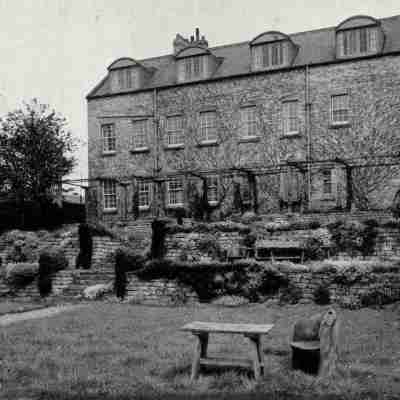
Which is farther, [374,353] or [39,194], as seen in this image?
[39,194]

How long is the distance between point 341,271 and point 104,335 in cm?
717

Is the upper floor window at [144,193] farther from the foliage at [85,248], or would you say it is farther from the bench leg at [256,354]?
the bench leg at [256,354]

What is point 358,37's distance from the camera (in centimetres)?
2980

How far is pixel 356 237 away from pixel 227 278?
20.9ft

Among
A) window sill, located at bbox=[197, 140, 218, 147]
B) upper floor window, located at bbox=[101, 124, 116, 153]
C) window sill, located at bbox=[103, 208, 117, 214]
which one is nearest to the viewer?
window sill, located at bbox=[197, 140, 218, 147]

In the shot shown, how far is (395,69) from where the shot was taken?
28875 millimetres

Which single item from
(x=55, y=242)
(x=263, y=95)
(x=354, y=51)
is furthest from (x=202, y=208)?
(x=354, y=51)

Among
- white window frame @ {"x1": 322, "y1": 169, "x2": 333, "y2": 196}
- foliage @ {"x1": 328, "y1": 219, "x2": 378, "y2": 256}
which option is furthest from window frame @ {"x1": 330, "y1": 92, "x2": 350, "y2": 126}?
foliage @ {"x1": 328, "y1": 219, "x2": 378, "y2": 256}

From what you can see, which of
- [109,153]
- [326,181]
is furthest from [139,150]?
[326,181]

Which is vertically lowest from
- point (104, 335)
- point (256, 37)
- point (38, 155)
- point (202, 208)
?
point (104, 335)

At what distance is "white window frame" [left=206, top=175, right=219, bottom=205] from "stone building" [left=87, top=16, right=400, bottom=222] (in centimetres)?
6

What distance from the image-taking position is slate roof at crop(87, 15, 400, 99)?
30.6 meters

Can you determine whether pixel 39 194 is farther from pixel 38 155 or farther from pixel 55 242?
pixel 55 242

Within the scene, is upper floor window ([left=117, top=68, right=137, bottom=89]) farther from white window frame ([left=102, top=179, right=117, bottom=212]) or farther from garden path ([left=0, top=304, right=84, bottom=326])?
garden path ([left=0, top=304, right=84, bottom=326])
